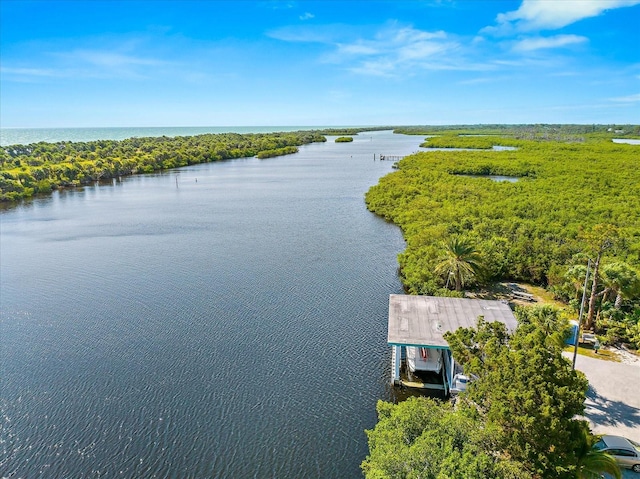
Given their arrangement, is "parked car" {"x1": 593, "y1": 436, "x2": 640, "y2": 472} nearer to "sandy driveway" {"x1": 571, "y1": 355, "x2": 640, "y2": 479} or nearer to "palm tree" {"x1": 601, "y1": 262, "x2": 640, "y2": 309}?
"sandy driveway" {"x1": 571, "y1": 355, "x2": 640, "y2": 479}

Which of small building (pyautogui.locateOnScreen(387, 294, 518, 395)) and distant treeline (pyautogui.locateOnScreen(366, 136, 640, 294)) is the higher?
distant treeline (pyautogui.locateOnScreen(366, 136, 640, 294))

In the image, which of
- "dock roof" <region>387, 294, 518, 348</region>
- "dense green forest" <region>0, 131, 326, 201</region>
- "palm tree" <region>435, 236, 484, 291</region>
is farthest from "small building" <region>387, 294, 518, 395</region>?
"dense green forest" <region>0, 131, 326, 201</region>

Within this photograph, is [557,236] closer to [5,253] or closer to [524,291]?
[524,291]

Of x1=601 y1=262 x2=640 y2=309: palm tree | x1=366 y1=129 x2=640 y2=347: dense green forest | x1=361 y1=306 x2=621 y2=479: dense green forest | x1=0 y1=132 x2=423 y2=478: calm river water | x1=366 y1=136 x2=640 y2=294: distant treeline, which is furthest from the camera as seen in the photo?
x1=366 y1=136 x2=640 y2=294: distant treeline

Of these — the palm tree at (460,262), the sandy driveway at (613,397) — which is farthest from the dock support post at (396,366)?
the palm tree at (460,262)

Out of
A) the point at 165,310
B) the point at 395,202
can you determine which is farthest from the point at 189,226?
the point at 395,202

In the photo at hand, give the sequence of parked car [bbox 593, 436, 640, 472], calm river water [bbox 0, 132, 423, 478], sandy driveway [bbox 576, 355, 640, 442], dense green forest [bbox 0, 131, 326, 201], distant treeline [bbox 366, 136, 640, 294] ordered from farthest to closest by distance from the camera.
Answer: dense green forest [bbox 0, 131, 326, 201]
distant treeline [bbox 366, 136, 640, 294]
calm river water [bbox 0, 132, 423, 478]
sandy driveway [bbox 576, 355, 640, 442]
parked car [bbox 593, 436, 640, 472]
